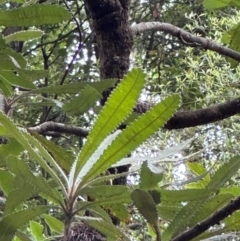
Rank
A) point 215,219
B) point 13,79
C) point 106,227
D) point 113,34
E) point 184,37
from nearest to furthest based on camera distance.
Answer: point 215,219, point 106,227, point 13,79, point 113,34, point 184,37

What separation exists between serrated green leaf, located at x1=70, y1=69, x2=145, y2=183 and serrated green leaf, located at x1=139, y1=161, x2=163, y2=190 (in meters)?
0.04

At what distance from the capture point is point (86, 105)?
22.3 inches

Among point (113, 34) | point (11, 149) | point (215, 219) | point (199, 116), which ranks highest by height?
point (113, 34)

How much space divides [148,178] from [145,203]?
2 centimetres

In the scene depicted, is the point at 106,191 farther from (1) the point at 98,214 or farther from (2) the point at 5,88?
(2) the point at 5,88

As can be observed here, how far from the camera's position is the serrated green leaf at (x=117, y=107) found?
369 mm

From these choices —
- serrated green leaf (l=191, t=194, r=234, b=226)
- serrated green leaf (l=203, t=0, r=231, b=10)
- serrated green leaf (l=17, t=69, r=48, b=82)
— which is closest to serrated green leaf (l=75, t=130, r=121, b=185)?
serrated green leaf (l=191, t=194, r=234, b=226)

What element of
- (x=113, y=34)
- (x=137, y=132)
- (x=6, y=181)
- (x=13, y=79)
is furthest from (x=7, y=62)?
(x=113, y=34)

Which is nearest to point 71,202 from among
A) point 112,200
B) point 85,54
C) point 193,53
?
point 112,200

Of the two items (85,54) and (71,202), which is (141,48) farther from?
(71,202)

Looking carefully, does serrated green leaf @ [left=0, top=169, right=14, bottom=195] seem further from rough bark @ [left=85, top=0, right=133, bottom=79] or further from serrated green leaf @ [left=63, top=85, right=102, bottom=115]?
rough bark @ [left=85, top=0, right=133, bottom=79]

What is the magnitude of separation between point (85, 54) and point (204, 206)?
2097mm

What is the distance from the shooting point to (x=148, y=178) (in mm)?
393

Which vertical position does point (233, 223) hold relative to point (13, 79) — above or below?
below
